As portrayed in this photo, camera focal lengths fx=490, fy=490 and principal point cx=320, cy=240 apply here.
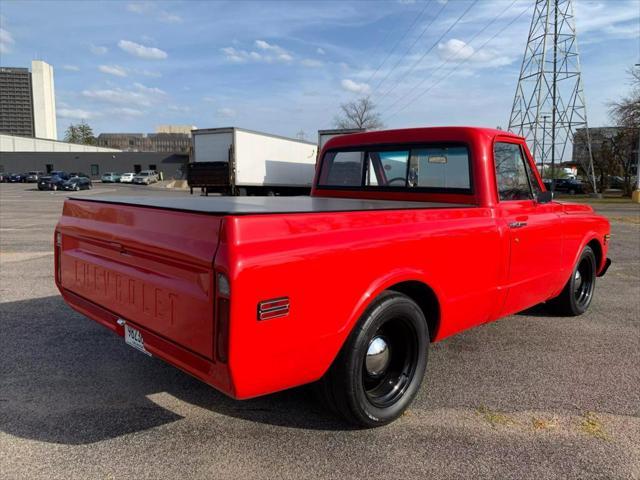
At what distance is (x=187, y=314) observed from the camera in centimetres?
245

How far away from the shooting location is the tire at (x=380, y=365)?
9.12 feet

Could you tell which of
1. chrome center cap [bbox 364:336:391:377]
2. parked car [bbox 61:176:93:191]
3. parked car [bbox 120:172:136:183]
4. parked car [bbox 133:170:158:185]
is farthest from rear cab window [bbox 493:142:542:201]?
parked car [bbox 120:172:136:183]

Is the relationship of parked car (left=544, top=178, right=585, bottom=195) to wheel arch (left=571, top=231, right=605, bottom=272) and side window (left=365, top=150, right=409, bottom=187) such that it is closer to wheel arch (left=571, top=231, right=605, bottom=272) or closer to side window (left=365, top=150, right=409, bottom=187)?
wheel arch (left=571, top=231, right=605, bottom=272)

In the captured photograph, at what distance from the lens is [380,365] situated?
3.18 meters

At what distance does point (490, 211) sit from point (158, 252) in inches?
97.8

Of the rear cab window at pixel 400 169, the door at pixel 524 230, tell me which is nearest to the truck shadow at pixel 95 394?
the door at pixel 524 230

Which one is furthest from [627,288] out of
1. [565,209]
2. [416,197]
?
[416,197]

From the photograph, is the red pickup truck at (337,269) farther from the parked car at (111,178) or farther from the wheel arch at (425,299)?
the parked car at (111,178)

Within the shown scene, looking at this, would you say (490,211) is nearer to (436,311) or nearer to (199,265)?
(436,311)

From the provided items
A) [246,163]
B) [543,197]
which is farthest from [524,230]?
[246,163]

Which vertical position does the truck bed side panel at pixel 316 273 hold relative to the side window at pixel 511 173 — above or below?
below

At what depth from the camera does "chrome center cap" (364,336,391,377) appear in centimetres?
307

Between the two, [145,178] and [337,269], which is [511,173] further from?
[145,178]

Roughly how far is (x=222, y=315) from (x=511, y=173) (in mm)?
3039
